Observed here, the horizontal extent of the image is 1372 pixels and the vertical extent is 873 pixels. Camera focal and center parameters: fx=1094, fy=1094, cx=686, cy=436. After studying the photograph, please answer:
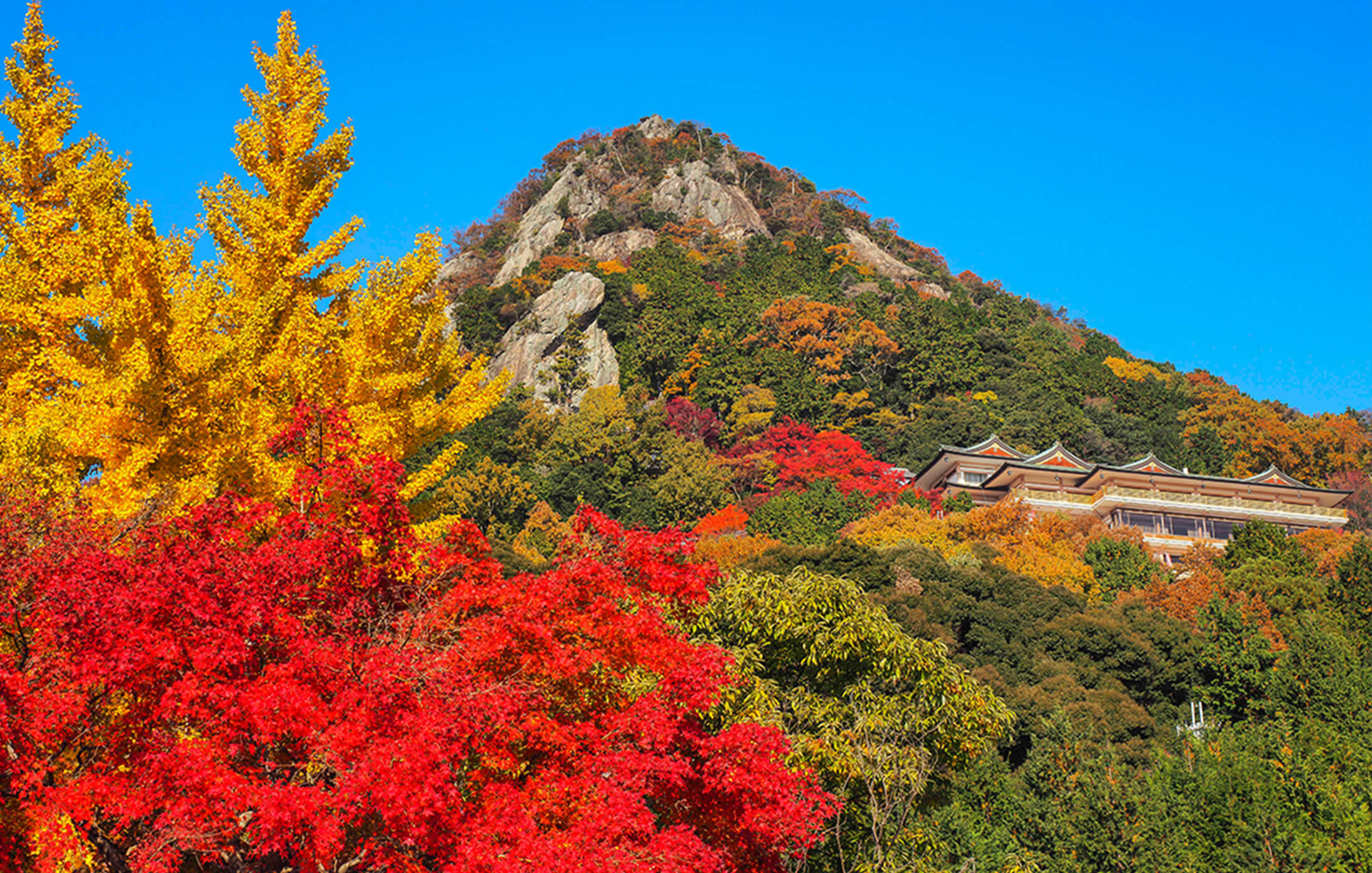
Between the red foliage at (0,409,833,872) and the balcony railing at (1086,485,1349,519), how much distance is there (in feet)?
136

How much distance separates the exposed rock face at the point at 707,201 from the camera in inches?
3253

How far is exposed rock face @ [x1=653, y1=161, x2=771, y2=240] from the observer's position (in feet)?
271


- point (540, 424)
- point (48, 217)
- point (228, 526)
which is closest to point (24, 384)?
point (48, 217)

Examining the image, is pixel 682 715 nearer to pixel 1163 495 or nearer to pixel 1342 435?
pixel 1163 495

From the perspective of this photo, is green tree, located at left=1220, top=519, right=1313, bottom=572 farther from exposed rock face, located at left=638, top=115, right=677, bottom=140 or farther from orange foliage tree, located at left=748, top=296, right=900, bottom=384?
exposed rock face, located at left=638, top=115, right=677, bottom=140

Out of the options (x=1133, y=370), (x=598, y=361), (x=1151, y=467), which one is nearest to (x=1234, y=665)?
(x=1151, y=467)

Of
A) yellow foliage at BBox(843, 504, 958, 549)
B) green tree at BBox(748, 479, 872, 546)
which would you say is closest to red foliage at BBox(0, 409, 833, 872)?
yellow foliage at BBox(843, 504, 958, 549)

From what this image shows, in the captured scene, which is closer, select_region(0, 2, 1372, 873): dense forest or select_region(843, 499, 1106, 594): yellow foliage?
select_region(0, 2, 1372, 873): dense forest

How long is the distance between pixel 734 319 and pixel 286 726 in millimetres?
53821

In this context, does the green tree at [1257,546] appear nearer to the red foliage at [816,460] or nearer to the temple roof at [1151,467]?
the temple roof at [1151,467]

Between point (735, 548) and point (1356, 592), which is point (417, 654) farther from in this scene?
point (1356, 592)

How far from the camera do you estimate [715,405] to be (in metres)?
55.3

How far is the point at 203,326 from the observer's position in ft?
40.3

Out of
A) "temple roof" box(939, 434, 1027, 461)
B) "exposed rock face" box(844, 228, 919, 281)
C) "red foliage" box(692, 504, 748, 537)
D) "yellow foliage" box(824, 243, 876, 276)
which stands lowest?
"red foliage" box(692, 504, 748, 537)
